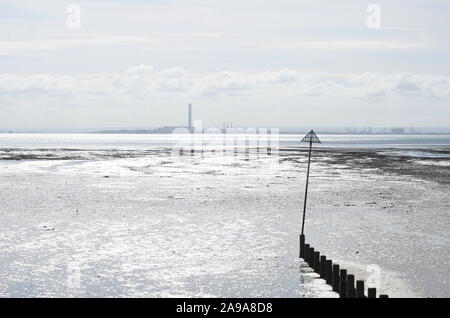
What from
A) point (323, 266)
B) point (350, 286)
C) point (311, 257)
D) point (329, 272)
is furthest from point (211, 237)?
point (350, 286)

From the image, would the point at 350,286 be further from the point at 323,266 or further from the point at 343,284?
the point at 323,266

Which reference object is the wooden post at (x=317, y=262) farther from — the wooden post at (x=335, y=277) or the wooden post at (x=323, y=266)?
the wooden post at (x=335, y=277)

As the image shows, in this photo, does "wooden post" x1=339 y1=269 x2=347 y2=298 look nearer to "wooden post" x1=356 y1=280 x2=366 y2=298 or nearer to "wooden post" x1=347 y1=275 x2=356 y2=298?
"wooden post" x1=347 y1=275 x2=356 y2=298

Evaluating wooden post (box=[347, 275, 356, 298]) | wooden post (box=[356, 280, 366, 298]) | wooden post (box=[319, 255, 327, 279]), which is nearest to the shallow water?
wooden post (box=[319, 255, 327, 279])

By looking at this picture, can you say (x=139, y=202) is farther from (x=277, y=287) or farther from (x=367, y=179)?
(x=367, y=179)

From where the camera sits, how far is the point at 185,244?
30.5 meters

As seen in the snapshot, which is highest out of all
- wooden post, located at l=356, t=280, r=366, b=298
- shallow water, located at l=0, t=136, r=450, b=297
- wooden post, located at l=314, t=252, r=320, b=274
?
wooden post, located at l=356, t=280, r=366, b=298

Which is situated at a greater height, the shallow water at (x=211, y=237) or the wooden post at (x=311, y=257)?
the wooden post at (x=311, y=257)

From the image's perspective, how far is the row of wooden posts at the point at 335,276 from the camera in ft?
64.0

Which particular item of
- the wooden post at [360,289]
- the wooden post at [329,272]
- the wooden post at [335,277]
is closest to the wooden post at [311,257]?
the wooden post at [329,272]

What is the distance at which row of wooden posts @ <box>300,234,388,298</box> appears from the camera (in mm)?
19516

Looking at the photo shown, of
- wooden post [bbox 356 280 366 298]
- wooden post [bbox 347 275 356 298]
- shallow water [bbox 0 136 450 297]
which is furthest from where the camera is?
shallow water [bbox 0 136 450 297]
